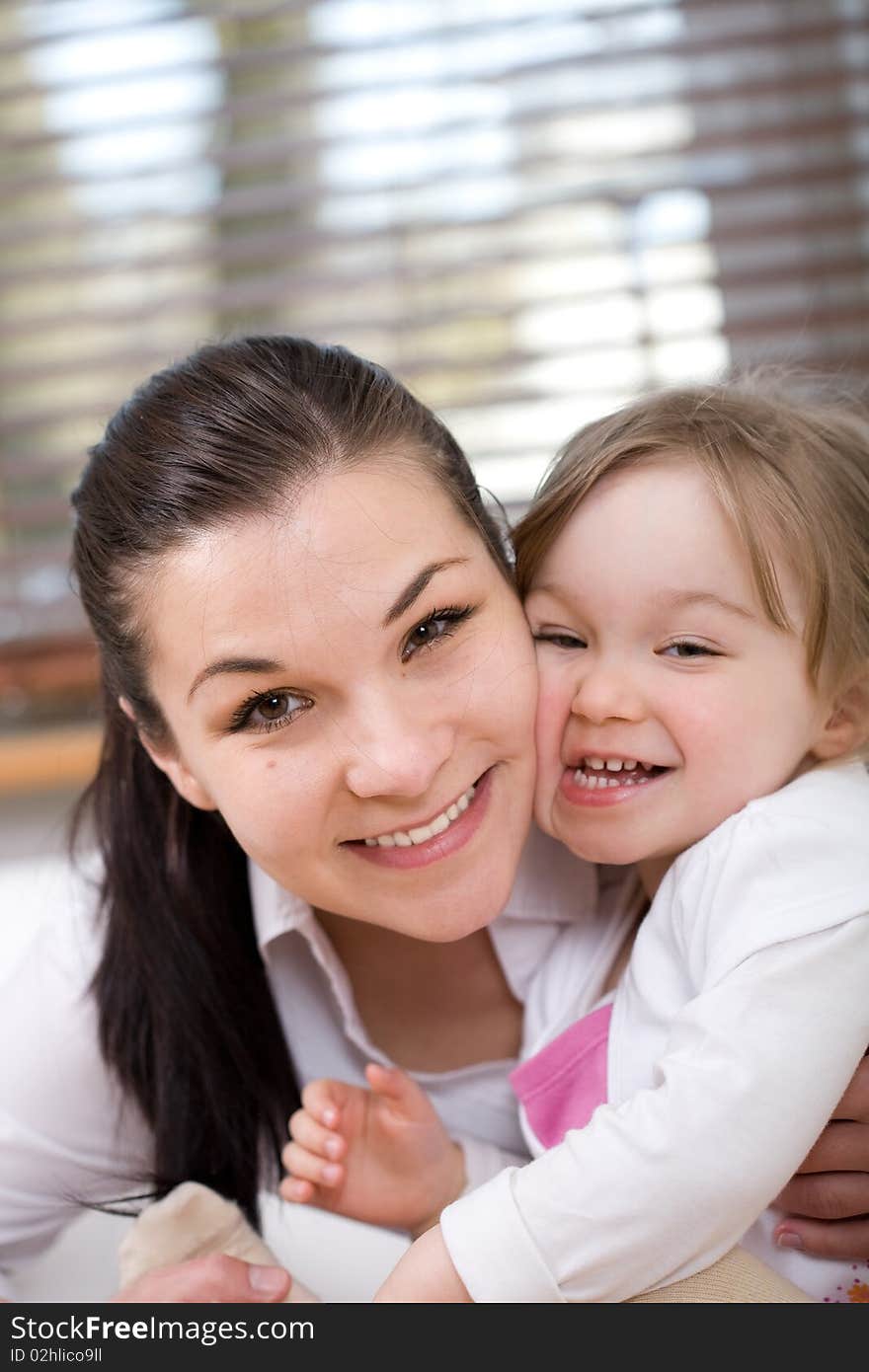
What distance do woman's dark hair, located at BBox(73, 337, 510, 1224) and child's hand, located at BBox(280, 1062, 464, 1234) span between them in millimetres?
172

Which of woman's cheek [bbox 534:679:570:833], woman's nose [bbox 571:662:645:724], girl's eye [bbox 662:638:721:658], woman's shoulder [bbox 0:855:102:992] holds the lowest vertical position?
woman's shoulder [bbox 0:855:102:992]

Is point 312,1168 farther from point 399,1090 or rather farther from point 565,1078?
point 565,1078

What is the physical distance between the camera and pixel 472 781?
3.61 ft

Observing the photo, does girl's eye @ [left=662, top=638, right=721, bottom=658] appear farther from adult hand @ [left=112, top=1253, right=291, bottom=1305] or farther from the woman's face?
adult hand @ [left=112, top=1253, right=291, bottom=1305]

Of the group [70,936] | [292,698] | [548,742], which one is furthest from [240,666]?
[70,936]

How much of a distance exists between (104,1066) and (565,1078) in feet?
1.60

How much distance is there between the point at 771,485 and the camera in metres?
1.13

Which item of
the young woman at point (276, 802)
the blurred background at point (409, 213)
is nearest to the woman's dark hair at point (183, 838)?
the young woman at point (276, 802)

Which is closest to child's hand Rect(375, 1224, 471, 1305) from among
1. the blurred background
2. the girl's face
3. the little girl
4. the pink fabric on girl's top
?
the little girl

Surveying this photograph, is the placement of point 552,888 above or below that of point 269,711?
below

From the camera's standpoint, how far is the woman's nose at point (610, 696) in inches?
43.4

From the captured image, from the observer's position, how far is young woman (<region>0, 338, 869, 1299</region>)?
103cm

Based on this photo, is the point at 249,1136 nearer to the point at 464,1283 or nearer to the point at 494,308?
the point at 464,1283
